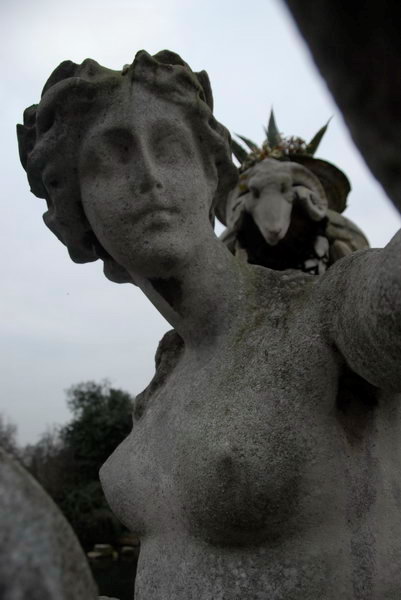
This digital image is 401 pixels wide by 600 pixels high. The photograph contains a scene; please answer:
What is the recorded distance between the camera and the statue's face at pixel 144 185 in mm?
1946

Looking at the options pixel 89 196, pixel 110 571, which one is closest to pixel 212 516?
pixel 89 196

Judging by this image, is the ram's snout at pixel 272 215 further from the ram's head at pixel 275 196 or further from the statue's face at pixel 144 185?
the statue's face at pixel 144 185

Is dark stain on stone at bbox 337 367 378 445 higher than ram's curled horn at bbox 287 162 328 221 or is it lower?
lower

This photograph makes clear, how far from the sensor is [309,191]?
3.10 meters

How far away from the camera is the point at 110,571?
19.0 meters

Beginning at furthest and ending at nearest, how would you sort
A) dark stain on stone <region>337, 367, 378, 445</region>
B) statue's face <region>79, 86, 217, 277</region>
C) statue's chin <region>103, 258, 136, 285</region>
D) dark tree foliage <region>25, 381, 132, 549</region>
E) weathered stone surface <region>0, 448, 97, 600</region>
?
dark tree foliage <region>25, 381, 132, 549</region> → statue's chin <region>103, 258, 136, 285</region> → statue's face <region>79, 86, 217, 277</region> → dark stain on stone <region>337, 367, 378, 445</region> → weathered stone surface <region>0, 448, 97, 600</region>

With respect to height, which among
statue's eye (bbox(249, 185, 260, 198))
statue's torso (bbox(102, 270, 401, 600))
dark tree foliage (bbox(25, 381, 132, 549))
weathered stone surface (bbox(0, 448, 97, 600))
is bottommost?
dark tree foliage (bbox(25, 381, 132, 549))

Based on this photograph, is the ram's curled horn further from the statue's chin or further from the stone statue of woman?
the statue's chin

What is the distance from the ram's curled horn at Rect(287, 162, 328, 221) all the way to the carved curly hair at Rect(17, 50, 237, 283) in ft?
2.61

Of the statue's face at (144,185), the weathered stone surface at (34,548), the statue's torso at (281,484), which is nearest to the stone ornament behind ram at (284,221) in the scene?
the statue's face at (144,185)

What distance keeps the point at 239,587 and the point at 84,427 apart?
83.5 ft

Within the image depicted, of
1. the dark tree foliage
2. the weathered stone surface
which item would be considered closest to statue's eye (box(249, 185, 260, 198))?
the weathered stone surface

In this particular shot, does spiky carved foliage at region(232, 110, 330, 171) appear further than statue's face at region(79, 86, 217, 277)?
Yes

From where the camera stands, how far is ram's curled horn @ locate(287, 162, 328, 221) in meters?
3.04
